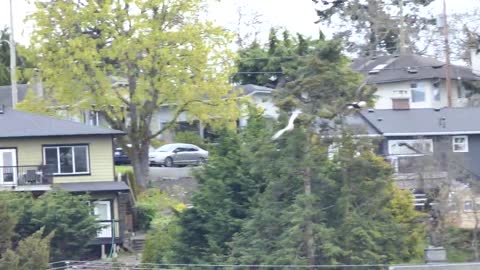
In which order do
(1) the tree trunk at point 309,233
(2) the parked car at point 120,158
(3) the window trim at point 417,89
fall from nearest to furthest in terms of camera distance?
(1) the tree trunk at point 309,233
(2) the parked car at point 120,158
(3) the window trim at point 417,89

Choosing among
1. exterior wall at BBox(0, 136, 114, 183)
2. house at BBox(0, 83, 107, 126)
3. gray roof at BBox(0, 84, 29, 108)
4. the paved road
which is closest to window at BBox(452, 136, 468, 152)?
the paved road

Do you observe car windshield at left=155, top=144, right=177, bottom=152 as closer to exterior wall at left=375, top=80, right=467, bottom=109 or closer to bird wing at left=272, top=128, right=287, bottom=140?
exterior wall at left=375, top=80, right=467, bottom=109

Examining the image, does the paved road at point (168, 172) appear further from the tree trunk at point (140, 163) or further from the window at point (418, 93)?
the window at point (418, 93)

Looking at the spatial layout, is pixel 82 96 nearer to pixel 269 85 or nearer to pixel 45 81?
pixel 45 81

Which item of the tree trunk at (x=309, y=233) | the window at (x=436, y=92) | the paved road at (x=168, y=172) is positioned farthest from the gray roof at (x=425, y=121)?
the tree trunk at (x=309, y=233)

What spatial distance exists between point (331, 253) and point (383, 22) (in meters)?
43.1

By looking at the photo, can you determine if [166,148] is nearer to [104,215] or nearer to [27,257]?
[104,215]

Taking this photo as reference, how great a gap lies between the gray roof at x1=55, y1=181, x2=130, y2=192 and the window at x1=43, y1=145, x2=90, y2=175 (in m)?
0.56

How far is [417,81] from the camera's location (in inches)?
2397

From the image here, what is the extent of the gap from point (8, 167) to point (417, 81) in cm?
2653

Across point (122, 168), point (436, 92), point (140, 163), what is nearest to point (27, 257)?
point (140, 163)

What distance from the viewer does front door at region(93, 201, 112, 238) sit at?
40319 millimetres

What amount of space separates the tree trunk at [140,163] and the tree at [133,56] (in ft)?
1.06

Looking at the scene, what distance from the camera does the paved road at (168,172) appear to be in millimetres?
52562
